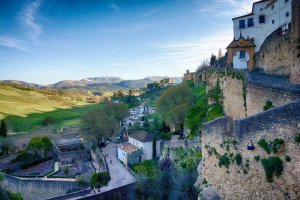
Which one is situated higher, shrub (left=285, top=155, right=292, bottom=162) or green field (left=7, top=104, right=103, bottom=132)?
shrub (left=285, top=155, right=292, bottom=162)

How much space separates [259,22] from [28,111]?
8441 cm

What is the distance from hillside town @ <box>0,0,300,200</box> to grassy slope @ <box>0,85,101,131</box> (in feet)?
63.4

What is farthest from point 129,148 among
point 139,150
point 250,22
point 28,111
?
point 28,111

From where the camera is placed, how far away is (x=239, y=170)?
32.9ft

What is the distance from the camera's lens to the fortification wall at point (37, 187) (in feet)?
94.9

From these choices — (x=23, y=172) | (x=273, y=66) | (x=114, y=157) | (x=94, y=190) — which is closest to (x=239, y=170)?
(x=273, y=66)

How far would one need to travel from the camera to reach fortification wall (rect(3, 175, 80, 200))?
94.9 ft

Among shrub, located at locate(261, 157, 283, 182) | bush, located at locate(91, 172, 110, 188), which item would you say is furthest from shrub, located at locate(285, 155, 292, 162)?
bush, located at locate(91, 172, 110, 188)

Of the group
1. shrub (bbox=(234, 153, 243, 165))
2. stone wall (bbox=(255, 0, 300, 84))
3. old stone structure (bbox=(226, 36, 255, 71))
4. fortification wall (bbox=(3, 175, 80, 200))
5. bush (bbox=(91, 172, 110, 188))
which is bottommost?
fortification wall (bbox=(3, 175, 80, 200))

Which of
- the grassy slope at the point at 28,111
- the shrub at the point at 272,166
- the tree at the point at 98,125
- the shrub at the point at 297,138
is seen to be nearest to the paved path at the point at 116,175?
the tree at the point at 98,125

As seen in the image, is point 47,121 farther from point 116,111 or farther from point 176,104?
point 176,104

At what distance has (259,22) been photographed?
2575 centimetres

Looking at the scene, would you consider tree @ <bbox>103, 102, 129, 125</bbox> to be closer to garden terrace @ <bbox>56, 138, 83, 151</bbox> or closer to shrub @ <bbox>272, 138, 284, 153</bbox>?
garden terrace @ <bbox>56, 138, 83, 151</bbox>

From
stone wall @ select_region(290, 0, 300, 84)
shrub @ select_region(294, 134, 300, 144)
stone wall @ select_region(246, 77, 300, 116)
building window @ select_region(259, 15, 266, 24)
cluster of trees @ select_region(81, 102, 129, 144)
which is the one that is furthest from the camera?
cluster of trees @ select_region(81, 102, 129, 144)
